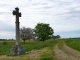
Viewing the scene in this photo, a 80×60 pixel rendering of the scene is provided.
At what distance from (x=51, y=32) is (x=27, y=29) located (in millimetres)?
14712

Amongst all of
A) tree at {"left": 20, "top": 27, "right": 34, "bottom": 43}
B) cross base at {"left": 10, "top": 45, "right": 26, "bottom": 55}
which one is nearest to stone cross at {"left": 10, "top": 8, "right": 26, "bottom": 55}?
cross base at {"left": 10, "top": 45, "right": 26, "bottom": 55}

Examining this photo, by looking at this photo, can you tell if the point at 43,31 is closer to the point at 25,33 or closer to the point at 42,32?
the point at 42,32

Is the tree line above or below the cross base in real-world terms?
above

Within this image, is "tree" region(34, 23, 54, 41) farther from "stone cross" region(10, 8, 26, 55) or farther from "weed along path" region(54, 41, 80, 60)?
"stone cross" region(10, 8, 26, 55)

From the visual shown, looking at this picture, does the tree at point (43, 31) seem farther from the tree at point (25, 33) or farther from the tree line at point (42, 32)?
the tree at point (25, 33)

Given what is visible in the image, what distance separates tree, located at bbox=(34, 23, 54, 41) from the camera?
298 ft

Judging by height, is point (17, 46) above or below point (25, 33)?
below

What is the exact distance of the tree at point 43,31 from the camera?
90.7 metres

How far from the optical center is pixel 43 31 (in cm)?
9238

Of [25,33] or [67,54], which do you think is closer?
[67,54]

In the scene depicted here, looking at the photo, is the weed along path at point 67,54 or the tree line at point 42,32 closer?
the weed along path at point 67,54

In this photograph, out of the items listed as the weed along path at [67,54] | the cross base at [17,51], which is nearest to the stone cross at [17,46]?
the cross base at [17,51]

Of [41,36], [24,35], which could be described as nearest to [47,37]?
[41,36]

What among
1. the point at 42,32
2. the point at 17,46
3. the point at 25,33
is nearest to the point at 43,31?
the point at 42,32
